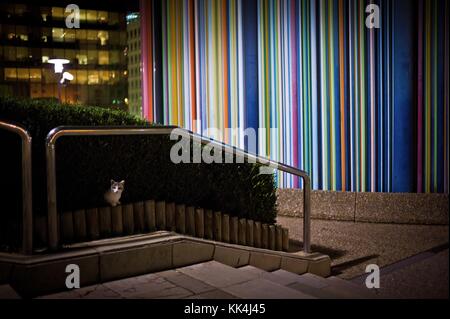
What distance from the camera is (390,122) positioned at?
6.82m

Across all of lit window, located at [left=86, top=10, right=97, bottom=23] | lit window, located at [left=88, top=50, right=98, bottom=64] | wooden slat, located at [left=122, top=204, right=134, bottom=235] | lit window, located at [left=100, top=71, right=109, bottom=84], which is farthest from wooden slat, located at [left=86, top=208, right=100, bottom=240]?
lit window, located at [left=100, top=71, right=109, bottom=84]

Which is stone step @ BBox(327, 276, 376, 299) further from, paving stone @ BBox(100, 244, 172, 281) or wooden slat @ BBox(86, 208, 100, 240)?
wooden slat @ BBox(86, 208, 100, 240)

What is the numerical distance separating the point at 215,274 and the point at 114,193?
107 centimetres

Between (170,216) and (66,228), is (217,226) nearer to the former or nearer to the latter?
(170,216)

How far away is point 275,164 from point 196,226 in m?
0.96

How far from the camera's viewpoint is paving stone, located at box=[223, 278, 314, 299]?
3.30 meters

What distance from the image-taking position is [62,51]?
7175cm

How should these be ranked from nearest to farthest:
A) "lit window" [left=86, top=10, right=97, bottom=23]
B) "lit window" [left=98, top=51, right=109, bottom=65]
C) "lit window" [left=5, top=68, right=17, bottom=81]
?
"lit window" [left=5, top=68, right=17, bottom=81], "lit window" [left=86, top=10, right=97, bottom=23], "lit window" [left=98, top=51, right=109, bottom=65]

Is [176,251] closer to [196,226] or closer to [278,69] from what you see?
[196,226]

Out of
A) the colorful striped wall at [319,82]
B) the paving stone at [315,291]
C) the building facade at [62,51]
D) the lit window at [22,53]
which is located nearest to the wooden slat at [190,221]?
the paving stone at [315,291]

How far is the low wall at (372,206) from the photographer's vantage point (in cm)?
668

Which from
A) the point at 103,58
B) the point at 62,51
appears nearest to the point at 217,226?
the point at 62,51

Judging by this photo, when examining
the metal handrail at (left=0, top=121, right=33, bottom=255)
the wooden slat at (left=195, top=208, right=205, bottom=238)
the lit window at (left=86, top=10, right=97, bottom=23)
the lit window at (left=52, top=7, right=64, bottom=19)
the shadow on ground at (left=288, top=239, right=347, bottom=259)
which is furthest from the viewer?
the lit window at (left=86, top=10, right=97, bottom=23)
